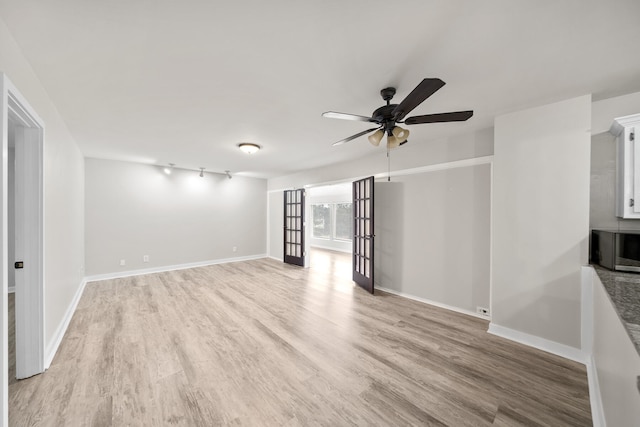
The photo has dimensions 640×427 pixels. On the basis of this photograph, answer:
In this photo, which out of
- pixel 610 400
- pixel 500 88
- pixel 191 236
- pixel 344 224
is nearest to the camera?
→ pixel 610 400

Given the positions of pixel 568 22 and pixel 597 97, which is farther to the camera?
pixel 597 97

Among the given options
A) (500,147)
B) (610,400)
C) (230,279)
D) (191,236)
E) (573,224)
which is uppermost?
(500,147)

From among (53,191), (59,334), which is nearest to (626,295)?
(53,191)

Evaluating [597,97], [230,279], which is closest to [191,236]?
[230,279]

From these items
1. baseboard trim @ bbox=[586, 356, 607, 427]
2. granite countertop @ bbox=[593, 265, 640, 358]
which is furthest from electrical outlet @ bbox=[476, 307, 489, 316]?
granite countertop @ bbox=[593, 265, 640, 358]

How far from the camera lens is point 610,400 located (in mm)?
1349

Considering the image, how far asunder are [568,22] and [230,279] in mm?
5453

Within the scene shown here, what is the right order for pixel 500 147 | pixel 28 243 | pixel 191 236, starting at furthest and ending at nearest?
1. pixel 191 236
2. pixel 500 147
3. pixel 28 243

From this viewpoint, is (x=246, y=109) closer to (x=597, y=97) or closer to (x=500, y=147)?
(x=500, y=147)

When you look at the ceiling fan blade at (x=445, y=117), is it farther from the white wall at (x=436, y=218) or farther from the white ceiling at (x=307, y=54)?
the white wall at (x=436, y=218)

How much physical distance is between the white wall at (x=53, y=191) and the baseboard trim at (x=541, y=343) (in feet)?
13.2

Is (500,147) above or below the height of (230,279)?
above

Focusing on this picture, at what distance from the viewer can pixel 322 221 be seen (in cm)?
994

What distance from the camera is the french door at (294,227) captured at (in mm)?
6090
